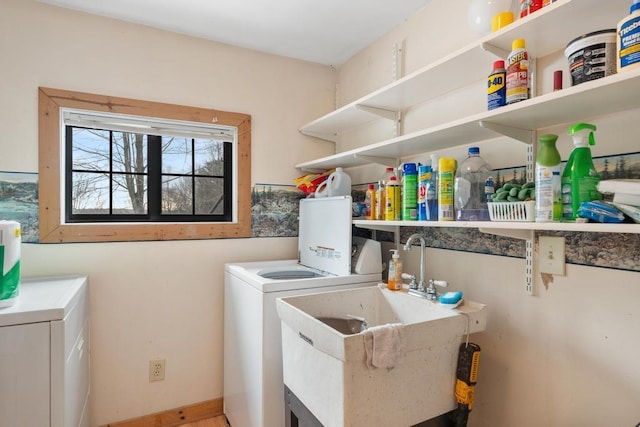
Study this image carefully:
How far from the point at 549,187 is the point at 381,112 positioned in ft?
3.58

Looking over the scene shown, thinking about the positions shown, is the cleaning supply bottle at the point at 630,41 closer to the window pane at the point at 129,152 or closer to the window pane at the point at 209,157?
the window pane at the point at 209,157

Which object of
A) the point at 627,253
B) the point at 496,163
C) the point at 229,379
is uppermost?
the point at 496,163

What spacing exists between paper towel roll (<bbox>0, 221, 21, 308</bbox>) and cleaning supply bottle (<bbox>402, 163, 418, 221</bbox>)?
5.19 feet

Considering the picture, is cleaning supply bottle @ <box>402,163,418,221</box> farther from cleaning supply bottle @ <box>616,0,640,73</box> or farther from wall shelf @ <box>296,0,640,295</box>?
cleaning supply bottle @ <box>616,0,640,73</box>

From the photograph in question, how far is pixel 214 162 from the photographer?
2.37 meters

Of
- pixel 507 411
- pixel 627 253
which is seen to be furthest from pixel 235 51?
pixel 507 411

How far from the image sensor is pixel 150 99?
205cm

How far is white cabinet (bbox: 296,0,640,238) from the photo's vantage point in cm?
94

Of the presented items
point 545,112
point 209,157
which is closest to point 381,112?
point 545,112

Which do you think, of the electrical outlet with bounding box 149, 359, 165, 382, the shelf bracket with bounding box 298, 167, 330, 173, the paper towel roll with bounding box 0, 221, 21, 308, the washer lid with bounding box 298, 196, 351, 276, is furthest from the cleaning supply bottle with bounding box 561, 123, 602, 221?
the electrical outlet with bounding box 149, 359, 165, 382

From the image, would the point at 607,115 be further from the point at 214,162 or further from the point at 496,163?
the point at 214,162

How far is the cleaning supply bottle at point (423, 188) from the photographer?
1.46 meters

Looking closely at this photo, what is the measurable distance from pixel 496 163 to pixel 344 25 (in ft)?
3.99

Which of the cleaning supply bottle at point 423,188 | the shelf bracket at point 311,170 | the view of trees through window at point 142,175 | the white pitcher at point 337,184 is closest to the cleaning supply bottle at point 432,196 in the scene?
the cleaning supply bottle at point 423,188
